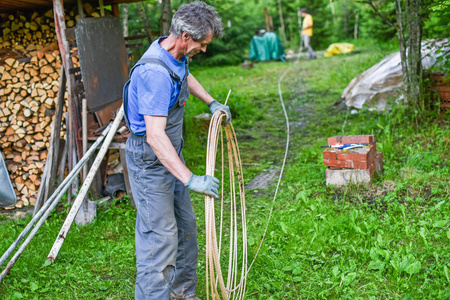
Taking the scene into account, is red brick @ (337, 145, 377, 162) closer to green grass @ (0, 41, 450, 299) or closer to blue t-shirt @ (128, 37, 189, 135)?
green grass @ (0, 41, 450, 299)

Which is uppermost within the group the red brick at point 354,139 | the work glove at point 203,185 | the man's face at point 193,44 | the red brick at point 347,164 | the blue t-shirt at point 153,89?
the man's face at point 193,44

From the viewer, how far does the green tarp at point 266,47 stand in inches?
571

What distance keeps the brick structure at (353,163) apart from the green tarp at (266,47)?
10545 mm

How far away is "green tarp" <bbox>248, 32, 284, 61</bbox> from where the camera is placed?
A: 14.5m

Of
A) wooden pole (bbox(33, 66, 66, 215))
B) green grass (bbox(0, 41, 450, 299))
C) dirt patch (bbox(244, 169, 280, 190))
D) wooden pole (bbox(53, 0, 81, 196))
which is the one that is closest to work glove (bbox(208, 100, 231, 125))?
green grass (bbox(0, 41, 450, 299))

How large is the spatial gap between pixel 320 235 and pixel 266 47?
11857 millimetres

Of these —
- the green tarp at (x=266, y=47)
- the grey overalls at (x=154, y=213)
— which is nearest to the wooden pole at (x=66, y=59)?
the grey overalls at (x=154, y=213)

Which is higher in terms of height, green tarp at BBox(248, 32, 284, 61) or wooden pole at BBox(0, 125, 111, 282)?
green tarp at BBox(248, 32, 284, 61)

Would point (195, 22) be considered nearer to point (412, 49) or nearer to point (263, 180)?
point (263, 180)

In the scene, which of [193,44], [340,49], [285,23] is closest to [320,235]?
[193,44]

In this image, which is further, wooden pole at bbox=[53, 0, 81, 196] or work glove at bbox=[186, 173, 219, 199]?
wooden pole at bbox=[53, 0, 81, 196]

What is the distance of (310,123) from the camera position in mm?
7148

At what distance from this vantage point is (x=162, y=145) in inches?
90.4

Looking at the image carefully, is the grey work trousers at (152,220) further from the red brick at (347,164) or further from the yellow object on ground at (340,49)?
the yellow object on ground at (340,49)
